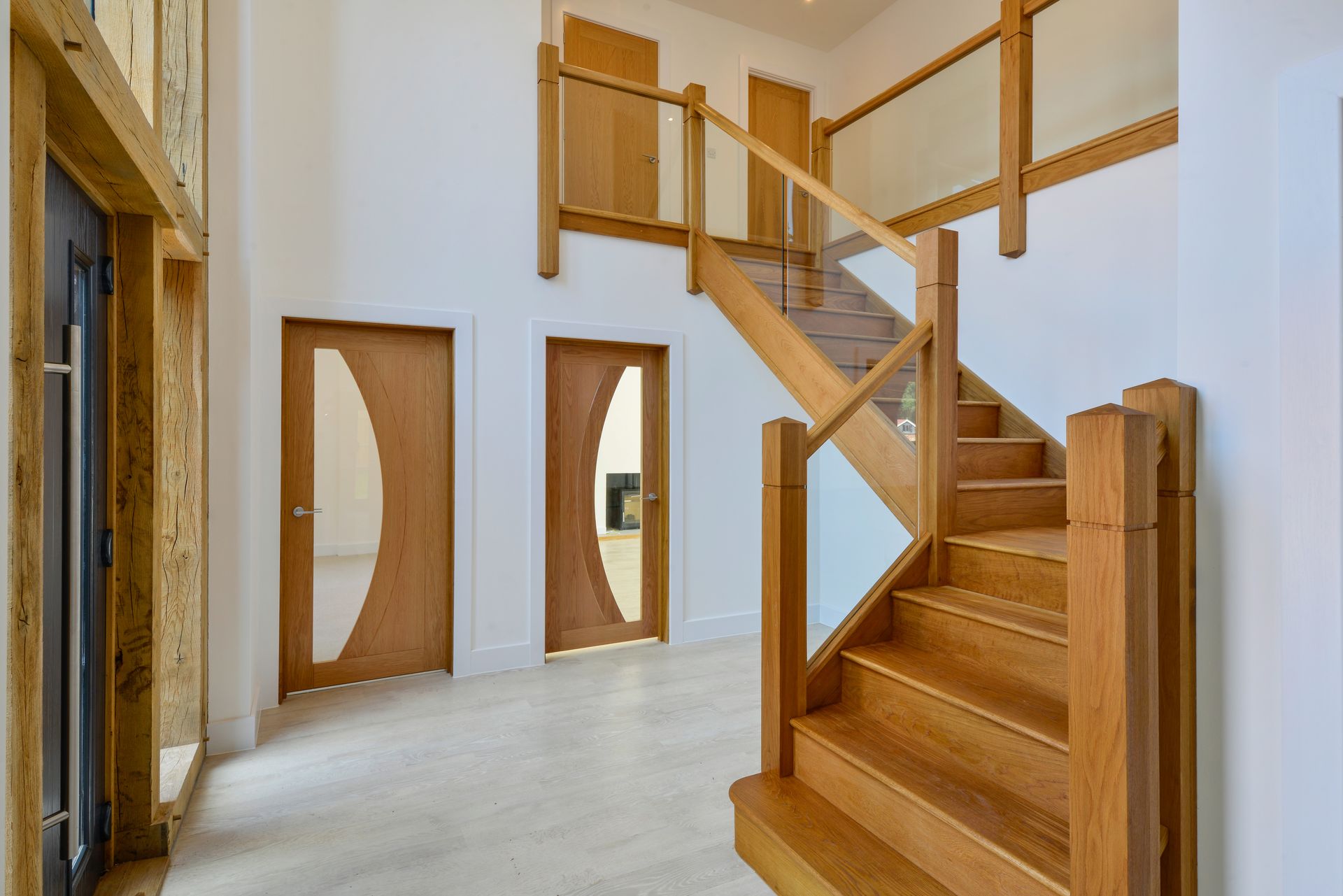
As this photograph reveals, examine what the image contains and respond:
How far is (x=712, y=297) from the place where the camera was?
4.48m

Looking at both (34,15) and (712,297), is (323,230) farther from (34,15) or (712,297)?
(34,15)

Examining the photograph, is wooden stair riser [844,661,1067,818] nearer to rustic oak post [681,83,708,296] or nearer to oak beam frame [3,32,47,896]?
oak beam frame [3,32,47,896]

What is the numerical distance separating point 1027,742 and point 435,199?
3.68 meters

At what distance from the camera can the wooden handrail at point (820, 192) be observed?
2.86 metres

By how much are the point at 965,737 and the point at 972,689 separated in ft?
0.48

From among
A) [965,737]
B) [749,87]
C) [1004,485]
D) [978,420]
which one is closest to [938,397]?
[1004,485]

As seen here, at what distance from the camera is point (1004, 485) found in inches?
111

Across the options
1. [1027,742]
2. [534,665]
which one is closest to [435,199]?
[534,665]

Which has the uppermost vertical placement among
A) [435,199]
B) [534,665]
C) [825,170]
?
[825,170]

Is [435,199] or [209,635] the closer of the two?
[209,635]

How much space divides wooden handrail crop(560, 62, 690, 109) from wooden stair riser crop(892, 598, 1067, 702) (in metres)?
3.55

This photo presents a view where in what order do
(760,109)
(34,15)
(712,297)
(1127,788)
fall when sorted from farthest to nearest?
1. (760,109)
2. (712,297)
3. (1127,788)
4. (34,15)

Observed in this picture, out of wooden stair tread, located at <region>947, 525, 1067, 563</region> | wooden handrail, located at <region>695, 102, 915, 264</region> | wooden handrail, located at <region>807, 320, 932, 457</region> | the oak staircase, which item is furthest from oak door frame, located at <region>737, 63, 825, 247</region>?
wooden stair tread, located at <region>947, 525, 1067, 563</region>

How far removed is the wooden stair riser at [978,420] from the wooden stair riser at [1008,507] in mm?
704
